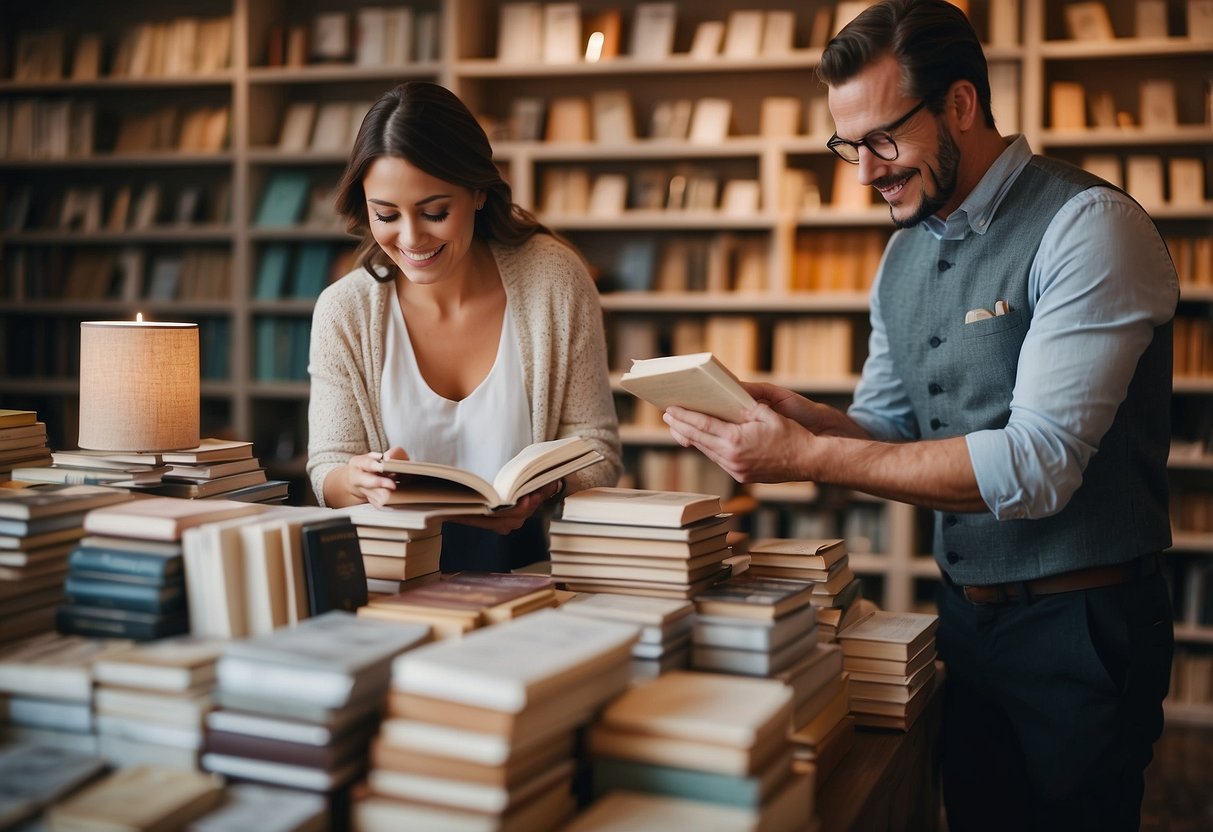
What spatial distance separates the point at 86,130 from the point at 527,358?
11.9 ft

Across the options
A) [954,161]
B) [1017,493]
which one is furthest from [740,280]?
[1017,493]

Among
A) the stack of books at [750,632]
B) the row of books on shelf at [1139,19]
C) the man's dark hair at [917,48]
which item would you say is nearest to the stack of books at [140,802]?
the stack of books at [750,632]

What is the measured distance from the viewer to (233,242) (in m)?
4.75

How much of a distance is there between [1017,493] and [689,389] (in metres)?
0.45

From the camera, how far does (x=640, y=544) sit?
142 centimetres

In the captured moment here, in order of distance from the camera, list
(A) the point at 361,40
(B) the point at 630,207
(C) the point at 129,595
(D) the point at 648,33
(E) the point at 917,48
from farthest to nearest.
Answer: (A) the point at 361,40 → (B) the point at 630,207 → (D) the point at 648,33 → (E) the point at 917,48 → (C) the point at 129,595

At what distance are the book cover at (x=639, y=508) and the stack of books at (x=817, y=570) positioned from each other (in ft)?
0.35

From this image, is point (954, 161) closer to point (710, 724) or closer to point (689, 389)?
point (689, 389)

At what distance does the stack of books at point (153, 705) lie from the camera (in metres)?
1.08

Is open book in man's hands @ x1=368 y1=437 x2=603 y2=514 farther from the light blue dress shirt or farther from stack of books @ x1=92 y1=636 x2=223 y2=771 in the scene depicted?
the light blue dress shirt

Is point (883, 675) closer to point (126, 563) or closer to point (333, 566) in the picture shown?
point (333, 566)

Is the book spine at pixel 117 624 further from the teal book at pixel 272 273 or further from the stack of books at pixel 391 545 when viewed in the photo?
the teal book at pixel 272 273

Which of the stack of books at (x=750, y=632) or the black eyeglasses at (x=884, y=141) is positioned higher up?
the black eyeglasses at (x=884, y=141)

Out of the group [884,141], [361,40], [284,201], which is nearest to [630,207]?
[361,40]
